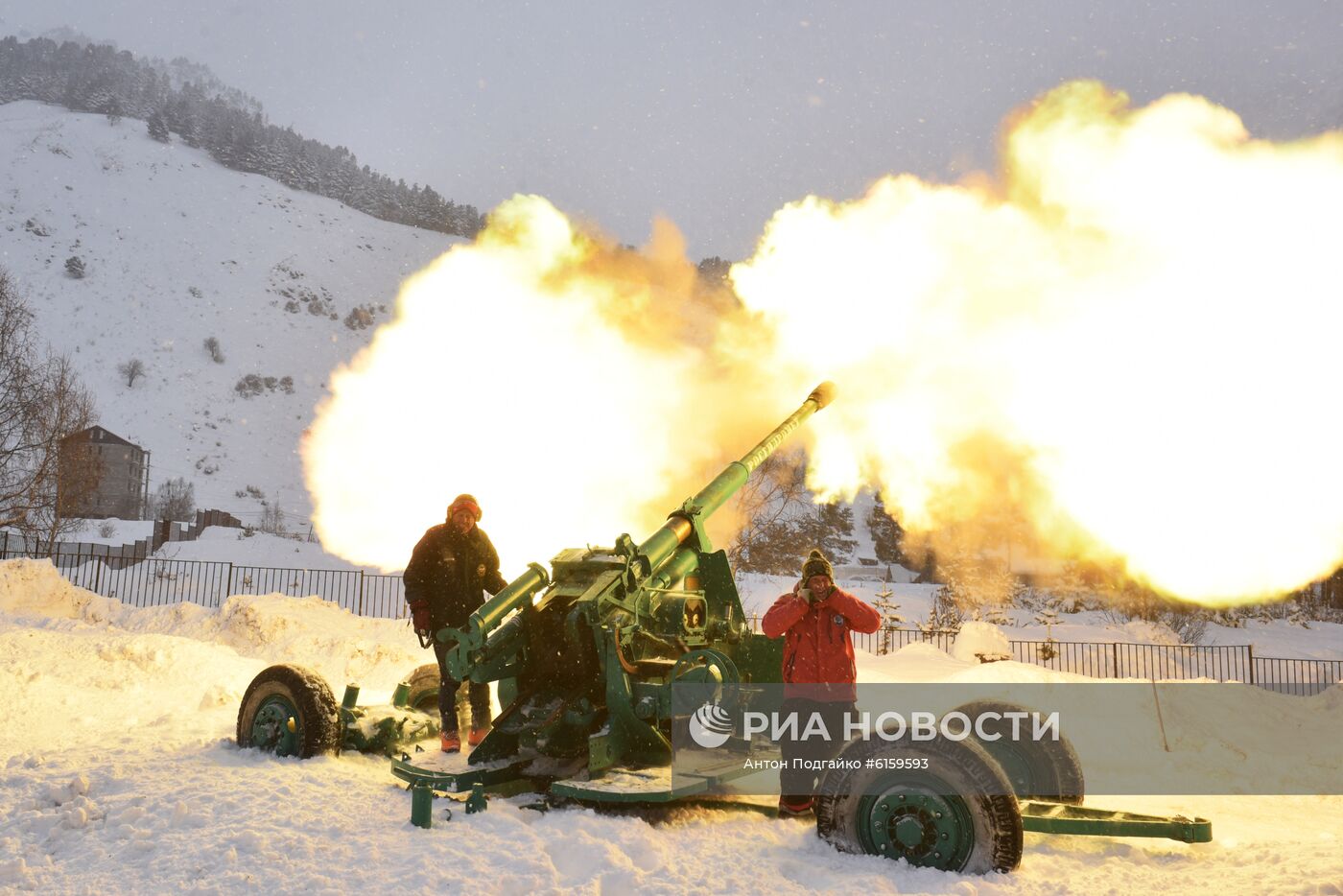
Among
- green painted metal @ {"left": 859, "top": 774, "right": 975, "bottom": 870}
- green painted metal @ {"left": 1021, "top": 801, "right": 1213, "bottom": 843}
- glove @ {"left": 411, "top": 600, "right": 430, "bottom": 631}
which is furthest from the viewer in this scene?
glove @ {"left": 411, "top": 600, "right": 430, "bottom": 631}

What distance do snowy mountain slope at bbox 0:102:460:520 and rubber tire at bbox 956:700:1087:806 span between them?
59.4 m

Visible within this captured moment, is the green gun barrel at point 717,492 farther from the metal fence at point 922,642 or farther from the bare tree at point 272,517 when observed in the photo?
the bare tree at point 272,517

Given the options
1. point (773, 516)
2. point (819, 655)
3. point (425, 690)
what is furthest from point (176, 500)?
point (819, 655)

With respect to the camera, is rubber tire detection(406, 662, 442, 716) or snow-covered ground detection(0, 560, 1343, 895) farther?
rubber tire detection(406, 662, 442, 716)

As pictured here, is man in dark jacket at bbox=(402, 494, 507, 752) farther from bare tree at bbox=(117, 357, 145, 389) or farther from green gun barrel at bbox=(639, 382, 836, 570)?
bare tree at bbox=(117, 357, 145, 389)

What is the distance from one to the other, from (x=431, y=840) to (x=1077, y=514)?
29.3ft

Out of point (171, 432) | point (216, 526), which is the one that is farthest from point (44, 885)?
point (171, 432)

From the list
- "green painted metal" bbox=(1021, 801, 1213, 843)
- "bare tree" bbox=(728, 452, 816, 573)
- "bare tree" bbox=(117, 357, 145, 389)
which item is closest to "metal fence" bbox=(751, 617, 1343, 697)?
"bare tree" bbox=(728, 452, 816, 573)

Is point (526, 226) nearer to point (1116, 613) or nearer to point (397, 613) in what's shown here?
point (397, 613)

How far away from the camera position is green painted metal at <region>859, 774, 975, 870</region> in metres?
4.97

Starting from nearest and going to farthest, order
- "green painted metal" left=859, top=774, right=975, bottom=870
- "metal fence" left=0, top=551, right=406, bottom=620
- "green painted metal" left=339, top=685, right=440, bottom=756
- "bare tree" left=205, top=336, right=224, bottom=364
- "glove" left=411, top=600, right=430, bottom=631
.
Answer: "green painted metal" left=859, top=774, right=975, bottom=870
"green painted metal" left=339, top=685, right=440, bottom=756
"glove" left=411, top=600, right=430, bottom=631
"metal fence" left=0, top=551, right=406, bottom=620
"bare tree" left=205, top=336, right=224, bottom=364

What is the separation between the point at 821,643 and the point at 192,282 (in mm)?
89775

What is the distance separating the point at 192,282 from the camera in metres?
83.1

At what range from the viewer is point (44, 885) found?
4.70 metres
